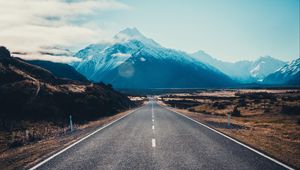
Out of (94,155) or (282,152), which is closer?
(94,155)

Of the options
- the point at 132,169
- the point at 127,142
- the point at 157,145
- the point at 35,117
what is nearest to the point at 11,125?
the point at 35,117

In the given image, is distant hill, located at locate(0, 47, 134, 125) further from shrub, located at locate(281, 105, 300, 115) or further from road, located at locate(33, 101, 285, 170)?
shrub, located at locate(281, 105, 300, 115)

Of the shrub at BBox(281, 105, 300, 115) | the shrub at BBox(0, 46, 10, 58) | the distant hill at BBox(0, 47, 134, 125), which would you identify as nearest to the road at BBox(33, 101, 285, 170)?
the distant hill at BBox(0, 47, 134, 125)

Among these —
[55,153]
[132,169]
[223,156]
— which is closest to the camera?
[132,169]

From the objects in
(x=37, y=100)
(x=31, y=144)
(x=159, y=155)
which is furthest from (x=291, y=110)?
(x=31, y=144)

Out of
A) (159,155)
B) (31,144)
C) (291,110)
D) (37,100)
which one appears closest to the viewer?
(159,155)

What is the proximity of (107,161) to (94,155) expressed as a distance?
4.69 ft

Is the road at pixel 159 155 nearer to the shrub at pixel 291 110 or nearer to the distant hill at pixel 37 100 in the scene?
the distant hill at pixel 37 100

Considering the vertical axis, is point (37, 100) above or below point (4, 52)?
below

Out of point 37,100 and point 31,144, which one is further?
point 37,100

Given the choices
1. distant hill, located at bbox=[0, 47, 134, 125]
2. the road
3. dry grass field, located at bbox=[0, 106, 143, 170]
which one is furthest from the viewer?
distant hill, located at bbox=[0, 47, 134, 125]

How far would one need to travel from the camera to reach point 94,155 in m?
12.7

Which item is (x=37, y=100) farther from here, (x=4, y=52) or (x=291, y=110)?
(x=291, y=110)

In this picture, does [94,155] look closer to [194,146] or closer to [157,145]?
[157,145]
